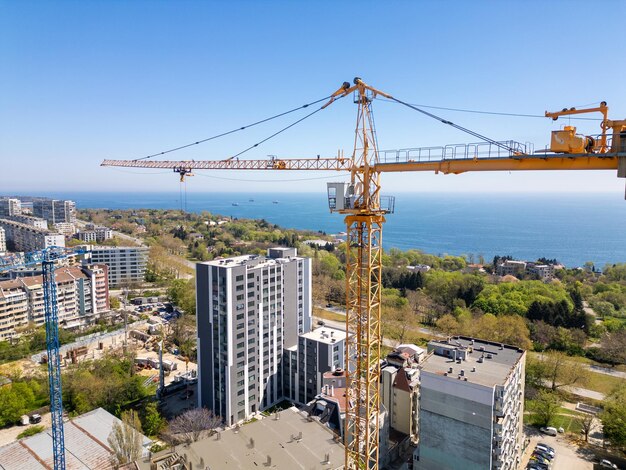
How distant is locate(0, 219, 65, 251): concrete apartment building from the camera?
29.7 metres

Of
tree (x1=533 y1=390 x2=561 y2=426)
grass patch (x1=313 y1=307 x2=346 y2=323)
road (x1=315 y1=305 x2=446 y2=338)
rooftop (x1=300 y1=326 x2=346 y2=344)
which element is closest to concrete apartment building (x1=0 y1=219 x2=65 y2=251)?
grass patch (x1=313 y1=307 x2=346 y2=323)

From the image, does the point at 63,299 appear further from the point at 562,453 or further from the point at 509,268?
the point at 509,268

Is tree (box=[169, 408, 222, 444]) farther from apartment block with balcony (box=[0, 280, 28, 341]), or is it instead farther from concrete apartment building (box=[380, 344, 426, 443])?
apartment block with balcony (box=[0, 280, 28, 341])

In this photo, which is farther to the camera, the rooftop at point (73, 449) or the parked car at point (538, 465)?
the parked car at point (538, 465)

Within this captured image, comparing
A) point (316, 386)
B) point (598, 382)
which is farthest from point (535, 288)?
point (316, 386)

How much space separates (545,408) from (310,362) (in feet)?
21.9

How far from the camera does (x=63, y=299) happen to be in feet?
62.5

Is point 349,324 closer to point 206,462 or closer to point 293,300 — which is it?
point 206,462

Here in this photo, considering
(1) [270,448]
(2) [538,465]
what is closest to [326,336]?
(1) [270,448]

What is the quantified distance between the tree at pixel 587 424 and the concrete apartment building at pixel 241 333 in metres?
8.39

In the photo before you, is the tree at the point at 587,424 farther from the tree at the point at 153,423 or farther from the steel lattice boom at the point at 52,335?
the steel lattice boom at the point at 52,335

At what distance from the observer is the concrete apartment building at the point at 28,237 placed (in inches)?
1168

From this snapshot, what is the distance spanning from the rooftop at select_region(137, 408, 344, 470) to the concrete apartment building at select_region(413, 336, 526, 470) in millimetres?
2250

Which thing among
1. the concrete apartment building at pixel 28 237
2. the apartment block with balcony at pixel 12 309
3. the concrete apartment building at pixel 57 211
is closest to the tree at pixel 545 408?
the apartment block with balcony at pixel 12 309
